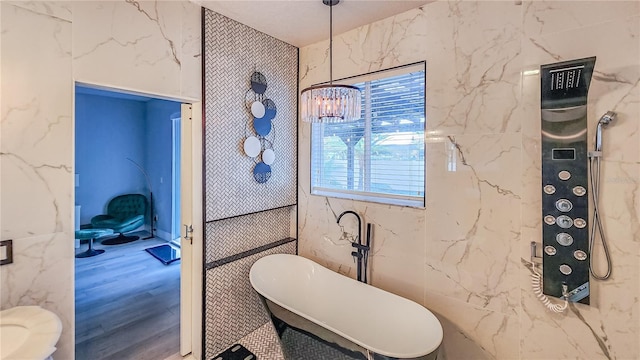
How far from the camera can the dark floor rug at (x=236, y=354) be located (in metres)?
2.27

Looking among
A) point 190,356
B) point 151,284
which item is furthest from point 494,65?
point 151,284

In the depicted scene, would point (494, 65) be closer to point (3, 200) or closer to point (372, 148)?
point (372, 148)

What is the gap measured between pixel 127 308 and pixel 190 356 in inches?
44.4

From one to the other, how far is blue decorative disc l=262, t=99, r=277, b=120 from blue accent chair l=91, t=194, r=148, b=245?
3916 millimetres

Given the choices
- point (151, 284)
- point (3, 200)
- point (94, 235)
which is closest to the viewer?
point (3, 200)

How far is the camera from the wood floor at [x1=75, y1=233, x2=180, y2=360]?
229 centimetres

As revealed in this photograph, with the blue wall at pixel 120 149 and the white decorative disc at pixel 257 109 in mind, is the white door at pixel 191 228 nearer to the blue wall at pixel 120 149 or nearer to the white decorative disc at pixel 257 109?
the white decorative disc at pixel 257 109

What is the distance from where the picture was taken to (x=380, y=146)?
2436 mm

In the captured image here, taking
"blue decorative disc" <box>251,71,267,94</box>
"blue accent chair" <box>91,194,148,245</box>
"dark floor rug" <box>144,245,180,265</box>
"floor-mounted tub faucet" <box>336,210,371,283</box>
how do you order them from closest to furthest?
1. "floor-mounted tub faucet" <box>336,210,371,283</box>
2. "blue decorative disc" <box>251,71,267,94</box>
3. "dark floor rug" <box>144,245,180,265</box>
4. "blue accent chair" <box>91,194,148,245</box>

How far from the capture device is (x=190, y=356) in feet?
7.34

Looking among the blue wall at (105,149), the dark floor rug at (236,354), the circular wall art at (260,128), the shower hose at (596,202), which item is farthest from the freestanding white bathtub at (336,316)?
the blue wall at (105,149)

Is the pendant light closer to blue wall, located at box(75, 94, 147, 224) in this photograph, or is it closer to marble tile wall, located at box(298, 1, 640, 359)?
marble tile wall, located at box(298, 1, 640, 359)

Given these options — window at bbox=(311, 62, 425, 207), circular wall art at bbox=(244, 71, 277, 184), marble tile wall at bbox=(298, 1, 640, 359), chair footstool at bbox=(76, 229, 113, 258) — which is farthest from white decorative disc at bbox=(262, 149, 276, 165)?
chair footstool at bbox=(76, 229, 113, 258)

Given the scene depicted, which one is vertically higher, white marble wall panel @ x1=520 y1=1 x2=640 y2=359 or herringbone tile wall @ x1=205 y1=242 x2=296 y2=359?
white marble wall panel @ x1=520 y1=1 x2=640 y2=359
